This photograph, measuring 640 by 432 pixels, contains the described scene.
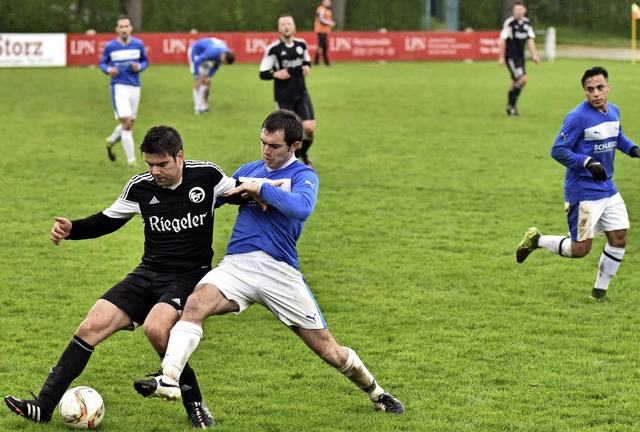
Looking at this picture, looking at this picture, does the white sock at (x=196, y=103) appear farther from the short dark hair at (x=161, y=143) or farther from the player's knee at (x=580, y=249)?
the short dark hair at (x=161, y=143)

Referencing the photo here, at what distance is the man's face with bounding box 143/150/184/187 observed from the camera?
615cm

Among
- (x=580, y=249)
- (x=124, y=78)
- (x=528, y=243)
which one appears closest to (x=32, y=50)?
(x=124, y=78)

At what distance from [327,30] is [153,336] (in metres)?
30.1

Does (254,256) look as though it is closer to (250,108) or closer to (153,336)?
(153,336)

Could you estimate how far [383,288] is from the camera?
10102mm

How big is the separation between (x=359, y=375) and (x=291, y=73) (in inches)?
435

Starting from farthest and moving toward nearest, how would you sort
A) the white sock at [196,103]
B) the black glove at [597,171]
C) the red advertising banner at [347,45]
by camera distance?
the red advertising banner at [347,45] → the white sock at [196,103] → the black glove at [597,171]

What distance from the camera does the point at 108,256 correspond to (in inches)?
451

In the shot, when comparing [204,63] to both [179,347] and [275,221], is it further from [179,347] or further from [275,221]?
[179,347]

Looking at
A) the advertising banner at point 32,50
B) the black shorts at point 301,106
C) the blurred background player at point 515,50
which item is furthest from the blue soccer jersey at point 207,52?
the advertising banner at point 32,50

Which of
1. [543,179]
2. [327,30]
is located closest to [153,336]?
[543,179]

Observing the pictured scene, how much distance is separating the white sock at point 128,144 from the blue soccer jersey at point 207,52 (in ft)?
23.1

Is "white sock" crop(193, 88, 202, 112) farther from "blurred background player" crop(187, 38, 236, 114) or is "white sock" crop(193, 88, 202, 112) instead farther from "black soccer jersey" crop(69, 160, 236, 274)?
"black soccer jersey" crop(69, 160, 236, 274)

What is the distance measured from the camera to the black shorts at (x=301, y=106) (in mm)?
16797
